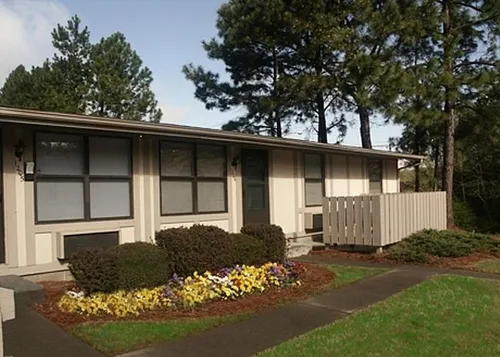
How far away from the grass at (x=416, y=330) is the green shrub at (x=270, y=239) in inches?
87.3

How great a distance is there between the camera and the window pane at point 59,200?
714cm

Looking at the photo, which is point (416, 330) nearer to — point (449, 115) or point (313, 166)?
point (313, 166)

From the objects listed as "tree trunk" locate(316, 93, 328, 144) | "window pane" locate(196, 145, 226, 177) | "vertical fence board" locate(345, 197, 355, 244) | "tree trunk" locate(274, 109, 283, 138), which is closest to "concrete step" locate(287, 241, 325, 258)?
"vertical fence board" locate(345, 197, 355, 244)

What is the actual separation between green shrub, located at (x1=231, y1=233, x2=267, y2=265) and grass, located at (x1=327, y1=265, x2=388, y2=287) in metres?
1.26

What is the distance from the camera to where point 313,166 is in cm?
1223

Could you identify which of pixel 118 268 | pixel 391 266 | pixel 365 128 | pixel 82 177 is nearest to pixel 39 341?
pixel 118 268

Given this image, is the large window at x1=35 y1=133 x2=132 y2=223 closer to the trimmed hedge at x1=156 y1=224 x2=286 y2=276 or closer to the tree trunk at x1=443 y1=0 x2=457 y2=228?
the trimmed hedge at x1=156 y1=224 x2=286 y2=276

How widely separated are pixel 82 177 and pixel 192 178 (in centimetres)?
230

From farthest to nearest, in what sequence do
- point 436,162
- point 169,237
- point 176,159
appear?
point 436,162, point 176,159, point 169,237

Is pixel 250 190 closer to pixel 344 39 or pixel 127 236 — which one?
pixel 127 236

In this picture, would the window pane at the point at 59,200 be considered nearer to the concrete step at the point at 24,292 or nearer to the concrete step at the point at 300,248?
the concrete step at the point at 24,292

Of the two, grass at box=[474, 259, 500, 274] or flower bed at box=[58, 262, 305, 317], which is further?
grass at box=[474, 259, 500, 274]

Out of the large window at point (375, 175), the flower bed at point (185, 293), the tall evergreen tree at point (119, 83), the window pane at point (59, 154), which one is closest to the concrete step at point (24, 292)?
the flower bed at point (185, 293)

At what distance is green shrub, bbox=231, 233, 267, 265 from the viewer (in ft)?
23.5
